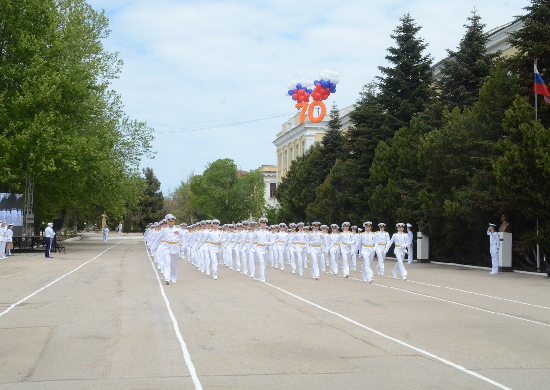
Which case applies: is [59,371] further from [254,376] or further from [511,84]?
[511,84]

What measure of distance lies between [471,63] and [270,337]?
29.9m

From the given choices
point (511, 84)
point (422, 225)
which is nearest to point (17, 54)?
point (422, 225)

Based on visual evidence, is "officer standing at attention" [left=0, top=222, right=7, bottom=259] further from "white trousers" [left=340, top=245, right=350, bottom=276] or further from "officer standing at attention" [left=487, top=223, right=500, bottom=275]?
"officer standing at attention" [left=487, top=223, right=500, bottom=275]

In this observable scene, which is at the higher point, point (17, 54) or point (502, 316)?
point (17, 54)

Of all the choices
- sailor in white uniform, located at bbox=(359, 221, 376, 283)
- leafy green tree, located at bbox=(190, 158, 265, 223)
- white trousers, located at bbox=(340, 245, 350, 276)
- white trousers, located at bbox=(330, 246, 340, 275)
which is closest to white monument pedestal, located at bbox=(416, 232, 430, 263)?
white trousers, located at bbox=(330, 246, 340, 275)

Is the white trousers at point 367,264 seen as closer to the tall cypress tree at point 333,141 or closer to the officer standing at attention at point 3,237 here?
the officer standing at attention at point 3,237

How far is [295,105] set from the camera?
70438 millimetres

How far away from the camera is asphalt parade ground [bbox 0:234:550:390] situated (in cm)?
795

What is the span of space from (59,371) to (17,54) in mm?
39158

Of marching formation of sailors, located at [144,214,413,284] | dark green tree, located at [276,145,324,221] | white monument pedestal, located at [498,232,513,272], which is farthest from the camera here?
dark green tree, located at [276,145,324,221]

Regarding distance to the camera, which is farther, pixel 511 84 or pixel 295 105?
pixel 295 105

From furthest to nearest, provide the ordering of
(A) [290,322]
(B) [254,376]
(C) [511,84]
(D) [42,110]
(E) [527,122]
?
(D) [42,110] < (C) [511,84] < (E) [527,122] < (A) [290,322] < (B) [254,376]

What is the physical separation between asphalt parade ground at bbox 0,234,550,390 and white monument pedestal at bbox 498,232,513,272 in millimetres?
8860

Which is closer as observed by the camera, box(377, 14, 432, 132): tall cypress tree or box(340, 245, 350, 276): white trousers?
box(340, 245, 350, 276): white trousers
